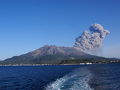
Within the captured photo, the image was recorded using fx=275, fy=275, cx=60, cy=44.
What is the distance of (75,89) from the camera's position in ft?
164

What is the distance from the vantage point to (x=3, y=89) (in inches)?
2491

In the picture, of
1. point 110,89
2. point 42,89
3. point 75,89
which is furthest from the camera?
point 42,89

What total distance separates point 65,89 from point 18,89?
49.1 feet

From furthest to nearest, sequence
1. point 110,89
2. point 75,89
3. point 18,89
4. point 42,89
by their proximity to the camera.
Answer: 1. point 18,89
2. point 42,89
3. point 110,89
4. point 75,89

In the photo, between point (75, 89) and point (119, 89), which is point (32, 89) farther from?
point (119, 89)

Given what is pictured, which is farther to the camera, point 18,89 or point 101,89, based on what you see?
point 18,89

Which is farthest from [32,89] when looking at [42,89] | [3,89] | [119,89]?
[119,89]

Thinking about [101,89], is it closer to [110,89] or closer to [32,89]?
[110,89]

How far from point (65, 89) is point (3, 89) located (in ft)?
59.7

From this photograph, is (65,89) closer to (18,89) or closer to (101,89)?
(101,89)

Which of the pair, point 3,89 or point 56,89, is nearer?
point 56,89

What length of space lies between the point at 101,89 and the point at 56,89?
908cm

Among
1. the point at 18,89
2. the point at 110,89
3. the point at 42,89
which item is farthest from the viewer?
the point at 18,89

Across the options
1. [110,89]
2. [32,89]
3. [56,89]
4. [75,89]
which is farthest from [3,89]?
[110,89]
